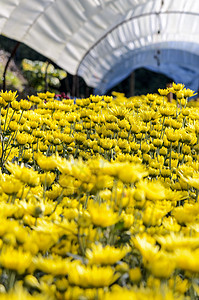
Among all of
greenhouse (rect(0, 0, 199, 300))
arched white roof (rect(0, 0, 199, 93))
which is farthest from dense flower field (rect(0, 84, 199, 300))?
arched white roof (rect(0, 0, 199, 93))

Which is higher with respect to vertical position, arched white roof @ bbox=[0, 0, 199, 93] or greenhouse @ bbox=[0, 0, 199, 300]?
arched white roof @ bbox=[0, 0, 199, 93]

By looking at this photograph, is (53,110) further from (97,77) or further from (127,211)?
(97,77)

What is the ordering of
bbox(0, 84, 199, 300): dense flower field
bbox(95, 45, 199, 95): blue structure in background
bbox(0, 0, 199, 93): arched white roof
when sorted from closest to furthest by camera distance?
bbox(0, 84, 199, 300): dense flower field, bbox(0, 0, 199, 93): arched white roof, bbox(95, 45, 199, 95): blue structure in background

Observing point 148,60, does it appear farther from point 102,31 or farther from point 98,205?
point 98,205

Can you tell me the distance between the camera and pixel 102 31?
26.4ft

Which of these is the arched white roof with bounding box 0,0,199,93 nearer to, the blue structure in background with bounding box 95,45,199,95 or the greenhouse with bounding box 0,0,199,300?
the blue structure in background with bounding box 95,45,199,95

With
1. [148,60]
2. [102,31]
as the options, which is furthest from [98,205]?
[148,60]

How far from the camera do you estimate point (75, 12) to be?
248 inches

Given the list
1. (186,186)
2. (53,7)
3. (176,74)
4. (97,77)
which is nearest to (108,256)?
(186,186)

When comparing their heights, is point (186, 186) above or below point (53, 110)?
below

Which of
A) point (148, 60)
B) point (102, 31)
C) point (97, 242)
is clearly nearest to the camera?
point (97, 242)

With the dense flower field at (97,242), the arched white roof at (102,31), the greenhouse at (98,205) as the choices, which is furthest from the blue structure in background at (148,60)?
the dense flower field at (97,242)

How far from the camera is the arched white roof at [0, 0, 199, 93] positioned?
5667mm

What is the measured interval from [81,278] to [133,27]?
30.9ft
